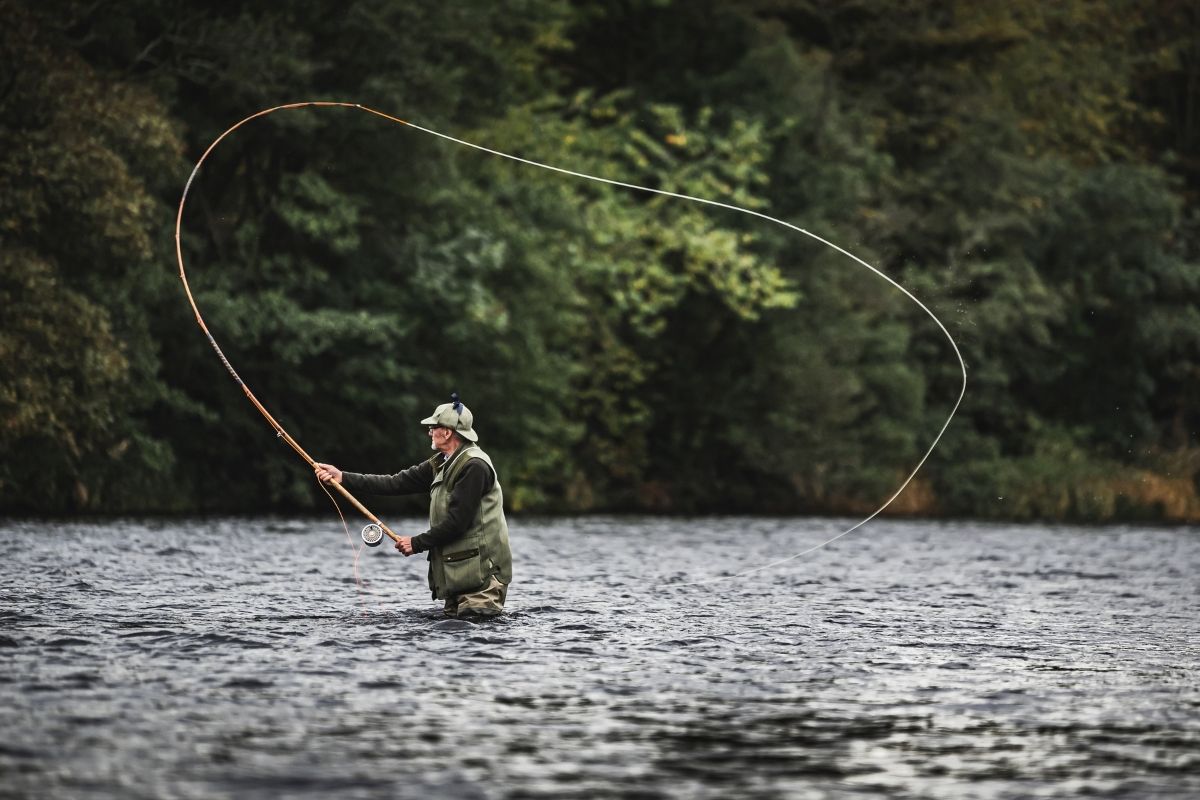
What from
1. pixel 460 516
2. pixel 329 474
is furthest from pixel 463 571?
pixel 329 474

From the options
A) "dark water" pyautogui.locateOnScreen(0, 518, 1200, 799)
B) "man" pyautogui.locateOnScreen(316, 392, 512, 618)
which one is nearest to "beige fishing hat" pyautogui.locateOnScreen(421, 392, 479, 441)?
"man" pyautogui.locateOnScreen(316, 392, 512, 618)

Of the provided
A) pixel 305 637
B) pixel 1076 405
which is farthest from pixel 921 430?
pixel 305 637

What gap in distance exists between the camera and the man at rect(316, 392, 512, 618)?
14578 millimetres

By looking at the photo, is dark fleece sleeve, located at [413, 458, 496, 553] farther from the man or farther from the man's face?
the man's face

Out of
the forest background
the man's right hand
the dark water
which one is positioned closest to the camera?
the dark water

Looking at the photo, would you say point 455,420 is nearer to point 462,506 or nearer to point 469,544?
point 462,506

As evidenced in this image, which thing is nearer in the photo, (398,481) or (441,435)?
(441,435)

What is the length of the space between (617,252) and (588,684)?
97.6 ft

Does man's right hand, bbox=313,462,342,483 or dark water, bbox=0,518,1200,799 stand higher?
man's right hand, bbox=313,462,342,483

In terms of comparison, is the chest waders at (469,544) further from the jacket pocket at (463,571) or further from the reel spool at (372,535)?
the reel spool at (372,535)

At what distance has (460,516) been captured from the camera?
47.8 feet

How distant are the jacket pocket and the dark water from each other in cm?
36

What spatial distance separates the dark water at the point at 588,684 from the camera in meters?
9.23

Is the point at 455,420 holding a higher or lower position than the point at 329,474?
higher
